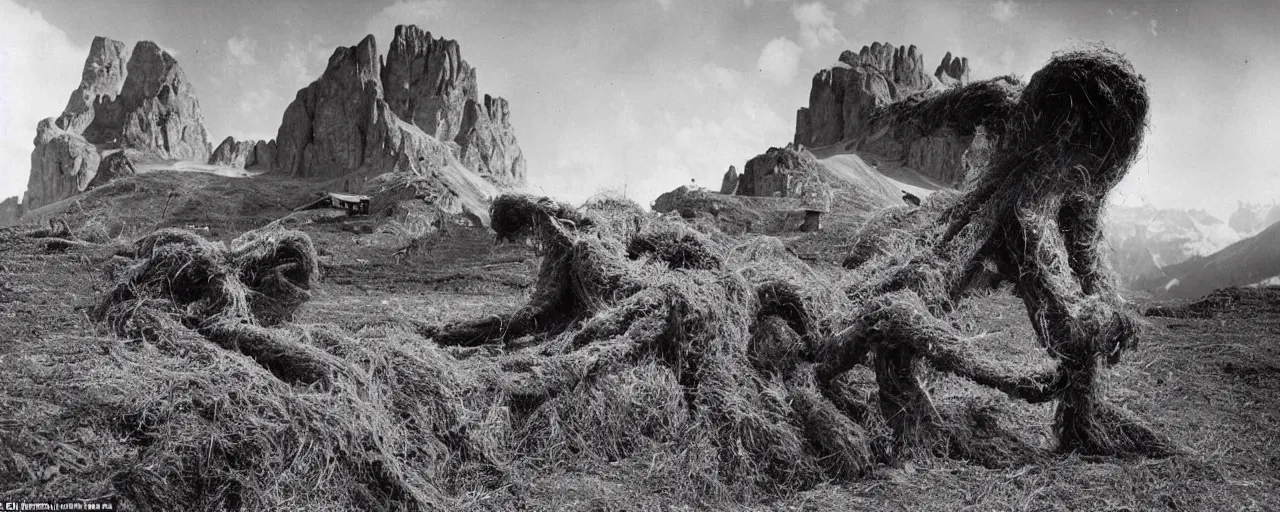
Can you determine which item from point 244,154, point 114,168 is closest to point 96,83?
point 244,154

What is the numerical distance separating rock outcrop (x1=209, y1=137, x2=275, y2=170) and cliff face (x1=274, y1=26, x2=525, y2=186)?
2422 mm

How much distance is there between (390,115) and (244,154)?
3518 centimetres

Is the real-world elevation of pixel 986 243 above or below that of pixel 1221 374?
above

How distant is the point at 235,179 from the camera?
76938 mm

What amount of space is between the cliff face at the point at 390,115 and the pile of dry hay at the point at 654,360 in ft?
235

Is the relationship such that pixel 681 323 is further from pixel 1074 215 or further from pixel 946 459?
pixel 1074 215

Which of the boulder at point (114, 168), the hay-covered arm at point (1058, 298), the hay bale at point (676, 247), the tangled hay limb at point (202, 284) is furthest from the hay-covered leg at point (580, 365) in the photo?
the boulder at point (114, 168)

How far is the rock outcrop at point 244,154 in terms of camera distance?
96.6m

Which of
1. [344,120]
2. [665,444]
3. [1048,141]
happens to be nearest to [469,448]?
[665,444]

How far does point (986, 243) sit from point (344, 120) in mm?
94813

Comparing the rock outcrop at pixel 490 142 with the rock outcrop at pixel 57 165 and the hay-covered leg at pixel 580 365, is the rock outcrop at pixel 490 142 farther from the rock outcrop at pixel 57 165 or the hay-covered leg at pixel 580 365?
the hay-covered leg at pixel 580 365

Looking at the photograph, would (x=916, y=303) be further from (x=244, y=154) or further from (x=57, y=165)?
(x=244, y=154)

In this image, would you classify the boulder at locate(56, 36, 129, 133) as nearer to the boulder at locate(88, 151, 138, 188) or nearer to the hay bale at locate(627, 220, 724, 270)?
the boulder at locate(88, 151, 138, 188)

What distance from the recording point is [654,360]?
6012mm
